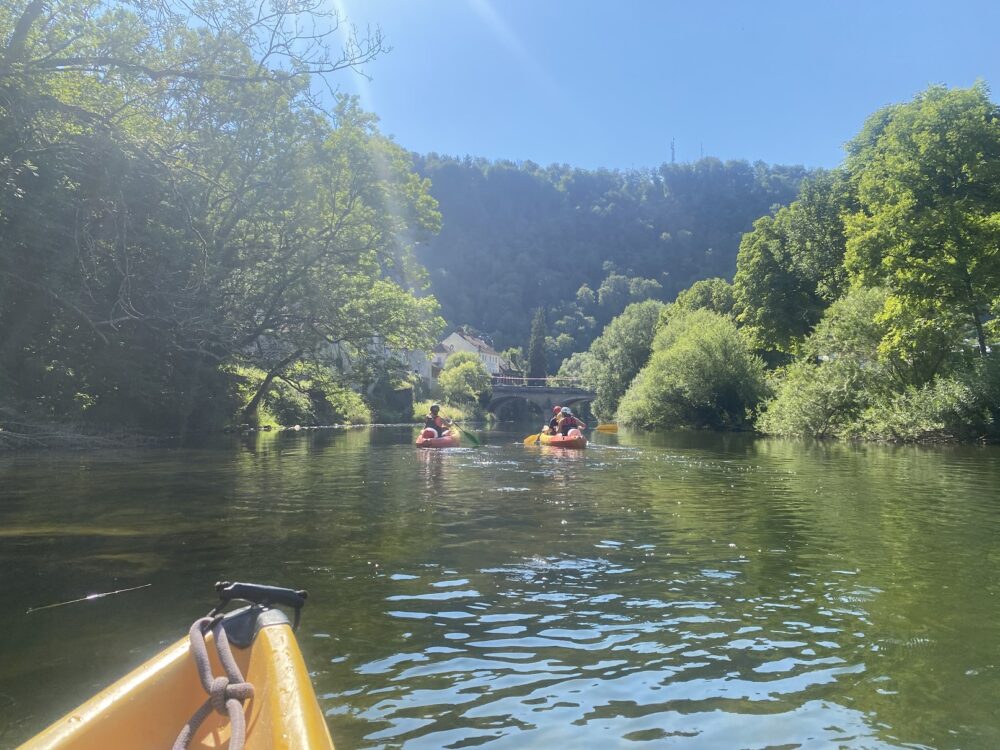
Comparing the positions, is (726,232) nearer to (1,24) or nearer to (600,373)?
(600,373)

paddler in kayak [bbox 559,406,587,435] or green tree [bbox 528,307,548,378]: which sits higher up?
green tree [bbox 528,307,548,378]

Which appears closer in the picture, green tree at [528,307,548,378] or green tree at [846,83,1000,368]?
green tree at [846,83,1000,368]

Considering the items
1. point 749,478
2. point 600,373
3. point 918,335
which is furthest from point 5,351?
point 600,373

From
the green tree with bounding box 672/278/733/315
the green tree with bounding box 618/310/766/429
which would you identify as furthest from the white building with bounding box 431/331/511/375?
the green tree with bounding box 618/310/766/429

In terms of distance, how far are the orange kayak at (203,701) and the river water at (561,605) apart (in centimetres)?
82

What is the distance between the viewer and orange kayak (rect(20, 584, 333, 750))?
2570mm

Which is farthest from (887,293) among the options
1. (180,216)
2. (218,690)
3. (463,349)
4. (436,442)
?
(463,349)

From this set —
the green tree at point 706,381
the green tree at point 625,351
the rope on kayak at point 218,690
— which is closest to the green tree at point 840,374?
the green tree at point 706,381

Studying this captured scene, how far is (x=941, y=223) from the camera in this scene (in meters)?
25.3

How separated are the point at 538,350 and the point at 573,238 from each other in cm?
4853

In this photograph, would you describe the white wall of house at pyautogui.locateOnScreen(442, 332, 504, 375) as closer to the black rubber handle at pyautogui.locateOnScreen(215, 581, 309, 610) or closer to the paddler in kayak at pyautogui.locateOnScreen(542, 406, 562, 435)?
the paddler in kayak at pyautogui.locateOnScreen(542, 406, 562, 435)

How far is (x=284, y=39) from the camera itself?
13281 mm

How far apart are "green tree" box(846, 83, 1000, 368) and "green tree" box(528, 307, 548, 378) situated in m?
113

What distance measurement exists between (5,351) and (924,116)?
31.6 metres
